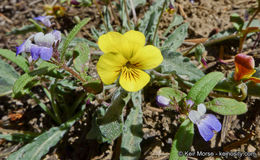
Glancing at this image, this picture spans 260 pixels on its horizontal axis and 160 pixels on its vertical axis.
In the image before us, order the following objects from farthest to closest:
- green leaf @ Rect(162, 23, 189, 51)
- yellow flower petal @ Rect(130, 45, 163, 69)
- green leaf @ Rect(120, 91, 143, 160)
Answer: green leaf @ Rect(162, 23, 189, 51), green leaf @ Rect(120, 91, 143, 160), yellow flower petal @ Rect(130, 45, 163, 69)

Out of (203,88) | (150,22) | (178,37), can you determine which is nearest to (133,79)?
(203,88)

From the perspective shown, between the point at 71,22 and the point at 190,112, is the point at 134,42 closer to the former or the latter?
the point at 190,112

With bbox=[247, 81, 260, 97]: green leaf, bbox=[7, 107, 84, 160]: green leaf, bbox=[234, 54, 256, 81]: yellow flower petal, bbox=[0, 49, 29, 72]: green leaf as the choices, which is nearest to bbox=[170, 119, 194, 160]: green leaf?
bbox=[234, 54, 256, 81]: yellow flower petal

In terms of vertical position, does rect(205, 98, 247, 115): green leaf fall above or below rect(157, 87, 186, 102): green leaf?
below

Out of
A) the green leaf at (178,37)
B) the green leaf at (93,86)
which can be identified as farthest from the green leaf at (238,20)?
the green leaf at (93,86)

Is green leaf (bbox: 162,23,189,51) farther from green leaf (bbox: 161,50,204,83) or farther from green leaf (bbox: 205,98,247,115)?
green leaf (bbox: 205,98,247,115)

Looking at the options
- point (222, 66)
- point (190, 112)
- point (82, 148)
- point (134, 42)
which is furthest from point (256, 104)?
point (82, 148)

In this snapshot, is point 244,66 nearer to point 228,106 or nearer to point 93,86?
point 228,106
